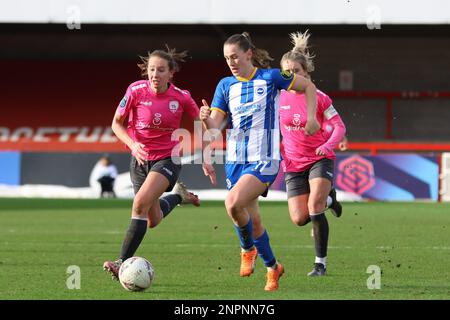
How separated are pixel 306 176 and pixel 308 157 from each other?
0.19 meters

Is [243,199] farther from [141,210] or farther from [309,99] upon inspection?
[141,210]

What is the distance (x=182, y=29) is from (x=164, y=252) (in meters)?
20.8

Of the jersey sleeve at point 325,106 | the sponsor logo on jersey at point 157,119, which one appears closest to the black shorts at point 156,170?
the sponsor logo on jersey at point 157,119

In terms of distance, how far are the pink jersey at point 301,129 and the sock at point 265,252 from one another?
172 centimetres

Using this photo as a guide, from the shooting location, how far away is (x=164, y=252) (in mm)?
11594

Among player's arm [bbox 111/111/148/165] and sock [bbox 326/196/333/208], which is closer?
player's arm [bbox 111/111/148/165]

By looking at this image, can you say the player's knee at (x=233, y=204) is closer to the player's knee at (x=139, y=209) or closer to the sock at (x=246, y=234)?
the sock at (x=246, y=234)

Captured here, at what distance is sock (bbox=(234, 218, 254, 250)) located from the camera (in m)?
8.57

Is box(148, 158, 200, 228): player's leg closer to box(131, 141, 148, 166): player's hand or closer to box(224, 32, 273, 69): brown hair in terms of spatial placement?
box(131, 141, 148, 166): player's hand

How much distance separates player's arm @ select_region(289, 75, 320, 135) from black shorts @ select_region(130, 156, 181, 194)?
57.0 inches

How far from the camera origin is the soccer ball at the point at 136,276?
7840 mm
